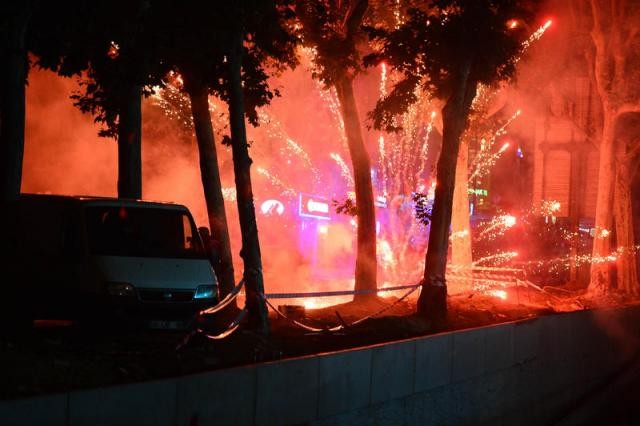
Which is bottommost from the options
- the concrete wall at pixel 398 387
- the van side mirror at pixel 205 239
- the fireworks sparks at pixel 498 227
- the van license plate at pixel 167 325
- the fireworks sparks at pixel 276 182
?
the concrete wall at pixel 398 387

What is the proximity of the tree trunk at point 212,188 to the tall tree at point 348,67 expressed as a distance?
149 inches

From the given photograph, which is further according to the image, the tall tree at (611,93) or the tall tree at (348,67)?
A: the tall tree at (611,93)

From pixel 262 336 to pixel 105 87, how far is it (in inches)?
237

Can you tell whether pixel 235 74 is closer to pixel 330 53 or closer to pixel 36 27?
pixel 36 27

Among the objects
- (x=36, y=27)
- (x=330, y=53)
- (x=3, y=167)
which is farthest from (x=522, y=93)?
(x=3, y=167)

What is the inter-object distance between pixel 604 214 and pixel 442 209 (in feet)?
40.2

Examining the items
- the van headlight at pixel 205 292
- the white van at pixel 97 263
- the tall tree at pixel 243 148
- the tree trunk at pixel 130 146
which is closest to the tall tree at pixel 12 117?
the white van at pixel 97 263

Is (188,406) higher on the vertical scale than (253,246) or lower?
lower

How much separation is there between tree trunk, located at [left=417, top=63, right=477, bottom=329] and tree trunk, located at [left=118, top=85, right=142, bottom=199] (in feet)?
16.9

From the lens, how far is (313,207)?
36031mm

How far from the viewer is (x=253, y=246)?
9.80 m

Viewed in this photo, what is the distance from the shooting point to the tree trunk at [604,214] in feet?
75.4

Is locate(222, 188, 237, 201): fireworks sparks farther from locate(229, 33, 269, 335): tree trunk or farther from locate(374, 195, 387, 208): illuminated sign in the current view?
locate(229, 33, 269, 335): tree trunk

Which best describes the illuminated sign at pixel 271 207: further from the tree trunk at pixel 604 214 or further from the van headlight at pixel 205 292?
the van headlight at pixel 205 292
